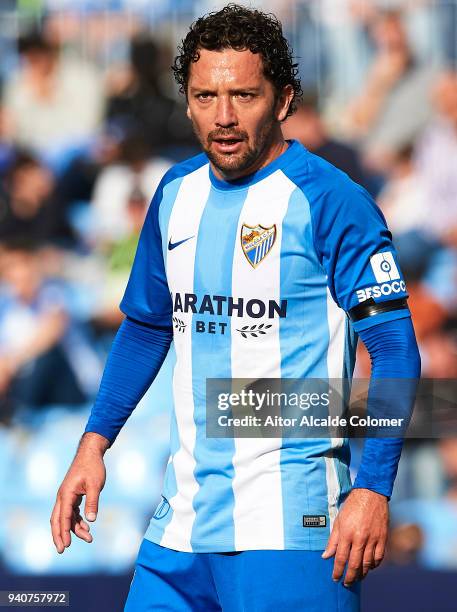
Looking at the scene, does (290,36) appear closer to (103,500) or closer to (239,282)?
(103,500)

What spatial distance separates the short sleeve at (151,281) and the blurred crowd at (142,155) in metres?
2.86

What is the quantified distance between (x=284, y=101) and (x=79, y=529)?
1.13 m

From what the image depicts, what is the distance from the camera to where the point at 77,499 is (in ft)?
10.1

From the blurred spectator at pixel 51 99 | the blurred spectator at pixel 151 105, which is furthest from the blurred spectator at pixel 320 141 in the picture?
the blurred spectator at pixel 51 99

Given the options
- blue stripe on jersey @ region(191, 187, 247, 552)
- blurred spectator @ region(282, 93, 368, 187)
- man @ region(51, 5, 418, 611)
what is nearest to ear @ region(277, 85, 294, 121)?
man @ region(51, 5, 418, 611)

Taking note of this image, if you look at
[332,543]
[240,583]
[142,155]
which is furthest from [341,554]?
[142,155]

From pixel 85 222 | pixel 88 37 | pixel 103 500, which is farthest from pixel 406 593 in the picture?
pixel 88 37

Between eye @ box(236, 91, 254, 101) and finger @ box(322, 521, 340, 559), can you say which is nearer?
finger @ box(322, 521, 340, 559)

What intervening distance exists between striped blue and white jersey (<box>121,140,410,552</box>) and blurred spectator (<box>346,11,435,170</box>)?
3.06 meters

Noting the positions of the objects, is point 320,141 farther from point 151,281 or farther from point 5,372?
point 151,281

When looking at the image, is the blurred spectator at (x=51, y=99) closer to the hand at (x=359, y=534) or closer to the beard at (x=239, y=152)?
the beard at (x=239, y=152)

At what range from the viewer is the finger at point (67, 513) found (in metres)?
3.04

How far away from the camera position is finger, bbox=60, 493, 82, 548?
3035 millimetres

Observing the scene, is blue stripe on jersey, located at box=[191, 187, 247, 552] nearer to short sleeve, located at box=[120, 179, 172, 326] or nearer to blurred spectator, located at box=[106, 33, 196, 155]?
short sleeve, located at box=[120, 179, 172, 326]
